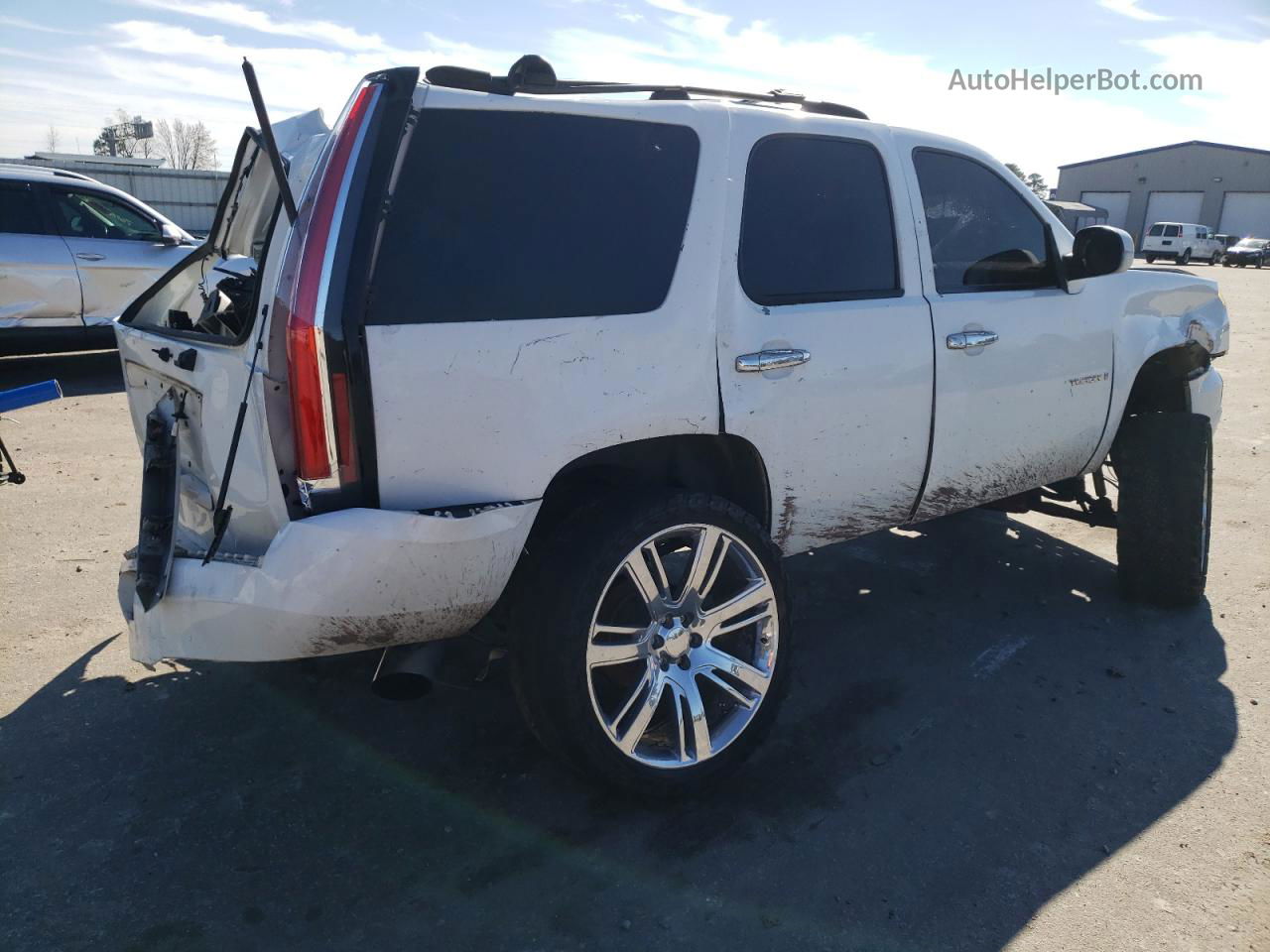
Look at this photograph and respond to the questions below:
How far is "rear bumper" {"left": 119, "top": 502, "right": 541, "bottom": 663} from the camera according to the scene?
228 centimetres

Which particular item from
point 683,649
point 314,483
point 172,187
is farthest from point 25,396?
point 172,187

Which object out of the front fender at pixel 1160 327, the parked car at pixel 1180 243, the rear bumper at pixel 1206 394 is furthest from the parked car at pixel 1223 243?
the front fender at pixel 1160 327

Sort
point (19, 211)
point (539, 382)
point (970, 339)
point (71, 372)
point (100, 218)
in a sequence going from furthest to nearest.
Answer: point (71, 372) < point (100, 218) < point (19, 211) < point (970, 339) < point (539, 382)

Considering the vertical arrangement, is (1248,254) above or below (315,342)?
below

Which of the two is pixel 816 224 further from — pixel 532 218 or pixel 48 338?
pixel 48 338

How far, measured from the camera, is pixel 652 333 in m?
2.69

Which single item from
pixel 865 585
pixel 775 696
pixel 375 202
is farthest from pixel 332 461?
pixel 865 585

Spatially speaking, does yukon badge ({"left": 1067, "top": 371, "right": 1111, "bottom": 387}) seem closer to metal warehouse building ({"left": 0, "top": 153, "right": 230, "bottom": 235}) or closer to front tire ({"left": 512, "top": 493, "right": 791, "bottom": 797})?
front tire ({"left": 512, "top": 493, "right": 791, "bottom": 797})

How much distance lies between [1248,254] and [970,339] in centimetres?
4979

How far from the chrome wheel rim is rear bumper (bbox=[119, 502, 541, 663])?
0.37 m

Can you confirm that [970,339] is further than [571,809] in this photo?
Yes

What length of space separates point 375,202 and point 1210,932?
285 cm

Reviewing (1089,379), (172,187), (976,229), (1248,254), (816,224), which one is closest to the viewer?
(816,224)

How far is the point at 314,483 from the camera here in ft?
7.68
